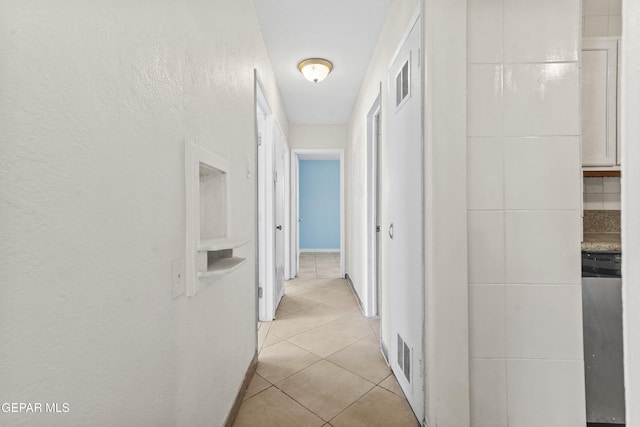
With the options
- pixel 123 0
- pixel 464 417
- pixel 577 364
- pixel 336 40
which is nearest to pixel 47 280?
pixel 123 0

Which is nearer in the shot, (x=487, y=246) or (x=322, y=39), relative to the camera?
(x=487, y=246)

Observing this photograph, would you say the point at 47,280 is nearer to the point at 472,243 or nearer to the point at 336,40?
the point at 472,243

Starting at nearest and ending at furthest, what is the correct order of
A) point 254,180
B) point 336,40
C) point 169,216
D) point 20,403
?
point 20,403 < point 169,216 < point 254,180 < point 336,40

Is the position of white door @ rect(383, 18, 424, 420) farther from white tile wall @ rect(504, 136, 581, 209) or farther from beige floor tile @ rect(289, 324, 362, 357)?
beige floor tile @ rect(289, 324, 362, 357)

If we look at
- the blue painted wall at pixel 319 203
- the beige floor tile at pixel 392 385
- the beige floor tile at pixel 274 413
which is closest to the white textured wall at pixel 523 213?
the beige floor tile at pixel 392 385

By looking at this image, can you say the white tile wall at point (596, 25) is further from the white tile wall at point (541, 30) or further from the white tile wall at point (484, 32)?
the white tile wall at point (484, 32)

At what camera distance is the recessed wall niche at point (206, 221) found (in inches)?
40.2

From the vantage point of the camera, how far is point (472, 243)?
1.36 metres

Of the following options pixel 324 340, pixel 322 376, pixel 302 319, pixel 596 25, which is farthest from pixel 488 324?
pixel 302 319

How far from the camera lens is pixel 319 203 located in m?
7.77

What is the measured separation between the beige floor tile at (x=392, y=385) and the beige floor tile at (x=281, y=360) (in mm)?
522

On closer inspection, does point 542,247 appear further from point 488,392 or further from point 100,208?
point 100,208

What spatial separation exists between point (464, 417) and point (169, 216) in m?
1.44

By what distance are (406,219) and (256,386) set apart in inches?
53.6
